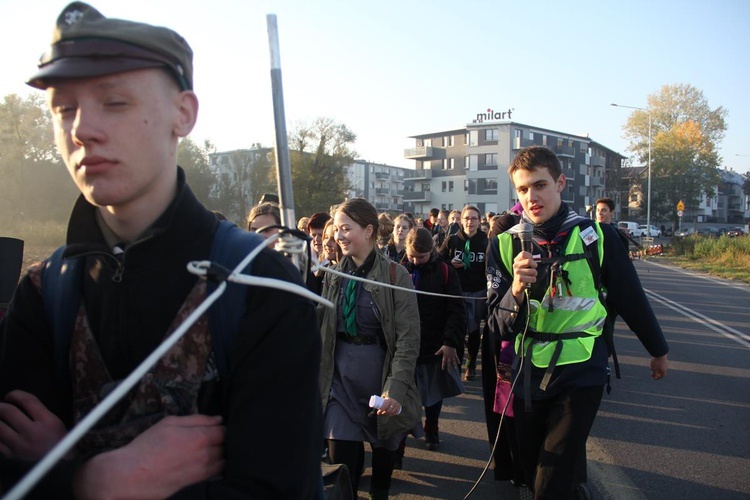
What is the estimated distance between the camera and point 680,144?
183ft

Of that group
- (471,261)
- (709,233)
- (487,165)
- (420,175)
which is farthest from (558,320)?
(420,175)

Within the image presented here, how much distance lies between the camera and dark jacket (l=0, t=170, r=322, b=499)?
1.25 meters

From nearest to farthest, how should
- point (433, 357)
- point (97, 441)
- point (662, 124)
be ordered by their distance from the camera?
point (97, 441)
point (433, 357)
point (662, 124)

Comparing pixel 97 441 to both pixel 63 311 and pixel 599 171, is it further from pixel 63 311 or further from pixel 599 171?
pixel 599 171

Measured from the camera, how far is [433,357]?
521 cm

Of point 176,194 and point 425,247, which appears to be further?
point 425,247

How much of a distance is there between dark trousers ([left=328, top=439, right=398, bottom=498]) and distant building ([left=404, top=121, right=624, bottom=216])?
227 feet

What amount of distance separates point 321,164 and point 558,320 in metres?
49.8

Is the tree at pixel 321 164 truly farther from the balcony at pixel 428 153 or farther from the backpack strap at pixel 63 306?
the backpack strap at pixel 63 306

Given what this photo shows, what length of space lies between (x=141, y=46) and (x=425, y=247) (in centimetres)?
420

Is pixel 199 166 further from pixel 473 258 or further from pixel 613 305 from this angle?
pixel 613 305

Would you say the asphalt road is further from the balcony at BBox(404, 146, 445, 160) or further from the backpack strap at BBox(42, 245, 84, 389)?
the balcony at BBox(404, 146, 445, 160)

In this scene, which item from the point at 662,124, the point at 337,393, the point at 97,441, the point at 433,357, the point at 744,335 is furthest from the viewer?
the point at 662,124

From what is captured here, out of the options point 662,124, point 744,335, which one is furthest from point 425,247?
point 662,124
